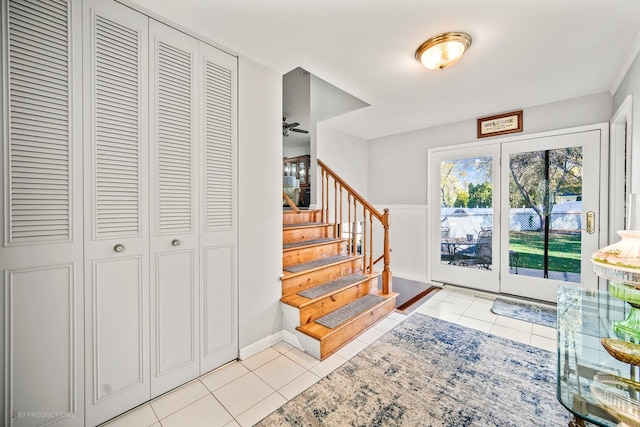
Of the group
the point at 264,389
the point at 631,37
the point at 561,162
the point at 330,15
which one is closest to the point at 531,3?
the point at 631,37

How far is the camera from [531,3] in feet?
5.29

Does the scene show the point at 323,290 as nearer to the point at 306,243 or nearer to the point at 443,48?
the point at 306,243

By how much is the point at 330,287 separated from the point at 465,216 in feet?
8.12

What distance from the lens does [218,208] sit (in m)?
2.07

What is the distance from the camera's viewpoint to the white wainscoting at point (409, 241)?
4.30 meters

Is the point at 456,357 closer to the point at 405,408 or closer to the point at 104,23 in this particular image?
the point at 405,408

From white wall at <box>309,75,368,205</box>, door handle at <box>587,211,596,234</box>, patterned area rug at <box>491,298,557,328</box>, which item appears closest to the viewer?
patterned area rug at <box>491,298,557,328</box>

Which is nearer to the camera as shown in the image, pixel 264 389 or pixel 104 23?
pixel 104 23

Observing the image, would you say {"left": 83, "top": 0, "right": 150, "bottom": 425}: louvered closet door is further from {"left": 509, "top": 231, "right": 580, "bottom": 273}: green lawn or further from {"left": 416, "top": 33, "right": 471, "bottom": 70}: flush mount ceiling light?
{"left": 509, "top": 231, "right": 580, "bottom": 273}: green lawn

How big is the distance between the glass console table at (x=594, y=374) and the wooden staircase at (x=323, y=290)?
5.05 feet

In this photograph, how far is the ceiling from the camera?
1.65 metres

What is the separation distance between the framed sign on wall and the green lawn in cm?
138

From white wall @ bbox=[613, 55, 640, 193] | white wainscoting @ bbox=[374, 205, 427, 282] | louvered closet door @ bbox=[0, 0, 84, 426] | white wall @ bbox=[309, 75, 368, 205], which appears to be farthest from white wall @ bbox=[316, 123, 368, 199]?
white wall @ bbox=[613, 55, 640, 193]

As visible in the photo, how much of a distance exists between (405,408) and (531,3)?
265 cm
